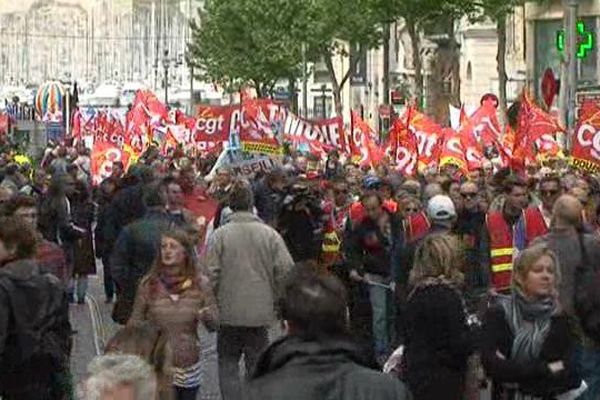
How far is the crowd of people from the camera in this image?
7047 millimetres

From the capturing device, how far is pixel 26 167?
35.2 metres

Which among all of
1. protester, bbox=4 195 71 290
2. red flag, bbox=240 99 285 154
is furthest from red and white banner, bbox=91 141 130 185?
protester, bbox=4 195 71 290

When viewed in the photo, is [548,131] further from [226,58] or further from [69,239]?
[226,58]

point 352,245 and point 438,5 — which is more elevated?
point 438,5

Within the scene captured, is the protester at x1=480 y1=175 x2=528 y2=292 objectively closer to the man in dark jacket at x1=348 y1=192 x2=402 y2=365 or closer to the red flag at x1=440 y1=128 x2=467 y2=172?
the man in dark jacket at x1=348 y1=192 x2=402 y2=365

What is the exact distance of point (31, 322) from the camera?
10.0 metres

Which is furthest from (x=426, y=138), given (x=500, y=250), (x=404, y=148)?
(x=500, y=250)

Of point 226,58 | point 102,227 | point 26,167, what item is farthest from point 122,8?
Result: point 102,227

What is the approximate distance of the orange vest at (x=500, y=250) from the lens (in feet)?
50.2

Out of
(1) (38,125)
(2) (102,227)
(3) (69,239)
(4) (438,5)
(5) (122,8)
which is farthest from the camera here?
(5) (122,8)

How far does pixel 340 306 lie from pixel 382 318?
31.0 feet

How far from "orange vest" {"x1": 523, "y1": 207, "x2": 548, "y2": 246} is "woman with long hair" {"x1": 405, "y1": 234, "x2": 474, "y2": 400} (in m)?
4.70

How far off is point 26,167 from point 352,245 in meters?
18.9

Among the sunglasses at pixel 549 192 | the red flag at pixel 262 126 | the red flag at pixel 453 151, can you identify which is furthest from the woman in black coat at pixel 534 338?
the red flag at pixel 262 126
